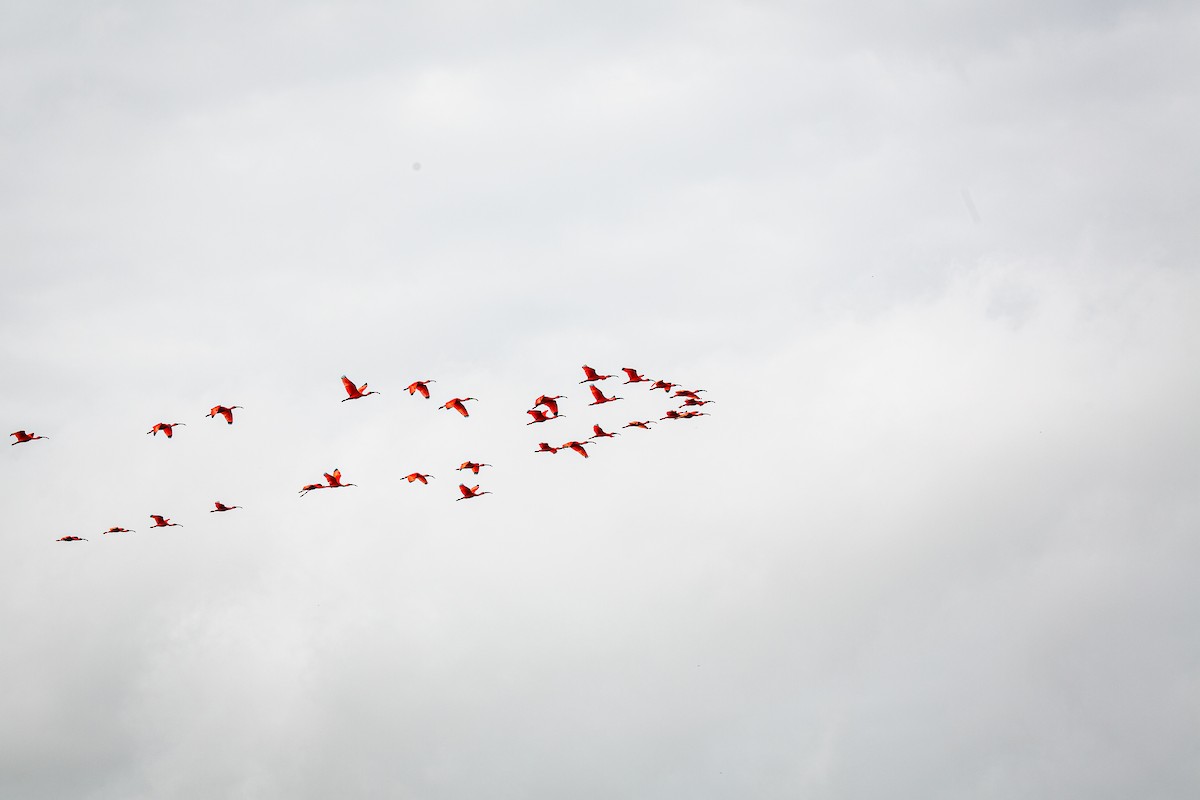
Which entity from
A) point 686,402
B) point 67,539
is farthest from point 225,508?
point 686,402

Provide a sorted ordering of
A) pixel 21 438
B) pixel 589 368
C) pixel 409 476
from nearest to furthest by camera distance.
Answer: pixel 21 438
pixel 589 368
pixel 409 476

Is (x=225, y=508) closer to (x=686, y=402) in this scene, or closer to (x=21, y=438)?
(x=21, y=438)

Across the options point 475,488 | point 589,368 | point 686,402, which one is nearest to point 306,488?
point 475,488

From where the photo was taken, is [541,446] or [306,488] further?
[541,446]

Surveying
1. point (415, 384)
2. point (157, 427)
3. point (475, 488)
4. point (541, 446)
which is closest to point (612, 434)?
point (541, 446)

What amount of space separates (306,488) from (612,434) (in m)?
29.7

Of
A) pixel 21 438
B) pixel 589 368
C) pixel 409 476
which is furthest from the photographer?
pixel 409 476

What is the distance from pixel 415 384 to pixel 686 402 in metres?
26.2

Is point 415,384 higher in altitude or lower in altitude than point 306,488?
higher

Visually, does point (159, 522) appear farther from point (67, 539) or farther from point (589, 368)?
point (589, 368)

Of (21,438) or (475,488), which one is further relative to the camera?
(475,488)

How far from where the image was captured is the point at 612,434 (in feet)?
339

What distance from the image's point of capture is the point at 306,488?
88188 mm

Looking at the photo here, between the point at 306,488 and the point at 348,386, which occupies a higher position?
the point at 348,386
